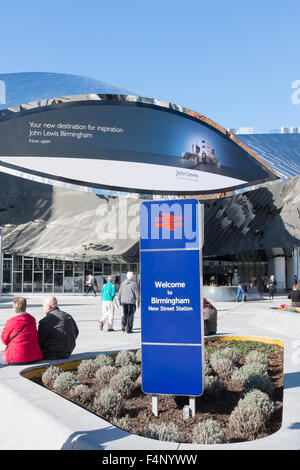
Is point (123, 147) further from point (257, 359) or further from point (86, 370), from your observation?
point (86, 370)

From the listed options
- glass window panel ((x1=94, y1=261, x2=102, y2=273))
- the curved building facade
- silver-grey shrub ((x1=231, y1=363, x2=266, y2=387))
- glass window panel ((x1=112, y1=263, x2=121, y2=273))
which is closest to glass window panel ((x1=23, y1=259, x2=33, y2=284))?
the curved building facade

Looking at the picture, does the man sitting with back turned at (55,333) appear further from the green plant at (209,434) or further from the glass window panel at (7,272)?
the glass window panel at (7,272)

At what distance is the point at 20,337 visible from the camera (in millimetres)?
7652

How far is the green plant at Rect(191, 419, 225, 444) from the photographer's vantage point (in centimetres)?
427

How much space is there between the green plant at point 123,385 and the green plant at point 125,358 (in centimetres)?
146

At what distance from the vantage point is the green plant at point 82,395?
5.96 m

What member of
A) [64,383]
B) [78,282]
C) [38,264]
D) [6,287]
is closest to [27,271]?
[38,264]

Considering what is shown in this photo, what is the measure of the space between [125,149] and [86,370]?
42823 mm

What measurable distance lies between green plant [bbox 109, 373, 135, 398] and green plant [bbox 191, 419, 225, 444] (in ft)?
6.91

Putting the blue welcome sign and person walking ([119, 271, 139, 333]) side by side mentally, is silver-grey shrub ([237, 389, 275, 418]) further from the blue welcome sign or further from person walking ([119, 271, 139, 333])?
person walking ([119, 271, 139, 333])

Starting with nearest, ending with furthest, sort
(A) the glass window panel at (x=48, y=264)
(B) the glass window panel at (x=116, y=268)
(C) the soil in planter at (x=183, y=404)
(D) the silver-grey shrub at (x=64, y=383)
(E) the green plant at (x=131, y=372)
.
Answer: (C) the soil in planter at (x=183, y=404) < (D) the silver-grey shrub at (x=64, y=383) < (E) the green plant at (x=131, y=372) < (A) the glass window panel at (x=48, y=264) < (B) the glass window panel at (x=116, y=268)

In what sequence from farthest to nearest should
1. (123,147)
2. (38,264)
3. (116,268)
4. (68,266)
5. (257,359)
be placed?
(116,268), (123,147), (68,266), (38,264), (257,359)

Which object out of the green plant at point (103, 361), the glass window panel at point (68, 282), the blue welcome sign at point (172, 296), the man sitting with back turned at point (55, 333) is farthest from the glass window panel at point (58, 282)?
the blue welcome sign at point (172, 296)
